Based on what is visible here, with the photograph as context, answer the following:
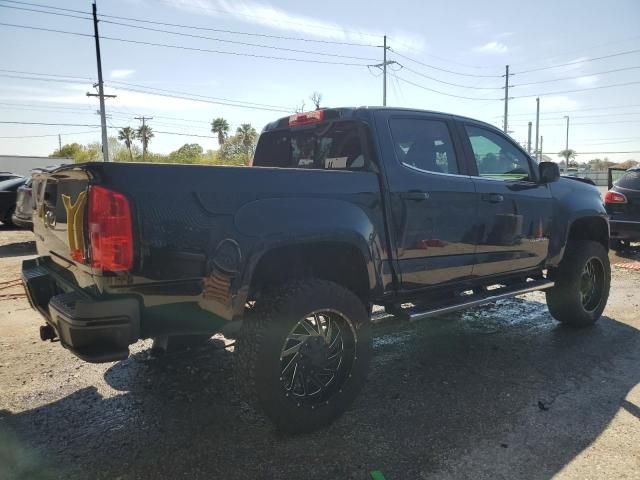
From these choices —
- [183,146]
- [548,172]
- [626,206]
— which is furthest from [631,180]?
[183,146]

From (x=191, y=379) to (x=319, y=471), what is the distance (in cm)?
151

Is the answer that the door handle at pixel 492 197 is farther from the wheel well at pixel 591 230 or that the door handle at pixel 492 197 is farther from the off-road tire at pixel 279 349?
the off-road tire at pixel 279 349

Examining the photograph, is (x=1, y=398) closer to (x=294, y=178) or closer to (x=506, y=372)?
(x=294, y=178)

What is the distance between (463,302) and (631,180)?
711cm

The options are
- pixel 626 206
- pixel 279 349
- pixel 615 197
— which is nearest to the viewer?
pixel 279 349

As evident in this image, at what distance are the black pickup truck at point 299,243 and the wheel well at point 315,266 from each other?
1cm

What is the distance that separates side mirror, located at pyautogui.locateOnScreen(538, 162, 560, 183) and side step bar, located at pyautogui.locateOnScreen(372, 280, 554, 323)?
3.20ft

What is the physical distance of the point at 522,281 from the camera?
15.5ft

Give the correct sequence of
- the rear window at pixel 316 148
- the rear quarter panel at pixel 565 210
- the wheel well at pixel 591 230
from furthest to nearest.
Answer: the wheel well at pixel 591 230 < the rear quarter panel at pixel 565 210 < the rear window at pixel 316 148

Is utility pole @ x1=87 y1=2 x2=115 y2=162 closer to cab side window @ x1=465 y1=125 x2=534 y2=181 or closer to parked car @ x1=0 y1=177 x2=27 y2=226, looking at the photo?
parked car @ x1=0 y1=177 x2=27 y2=226

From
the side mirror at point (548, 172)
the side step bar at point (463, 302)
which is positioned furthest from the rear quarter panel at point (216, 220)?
the side mirror at point (548, 172)

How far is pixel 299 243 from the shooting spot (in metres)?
2.86

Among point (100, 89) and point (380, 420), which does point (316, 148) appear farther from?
point (100, 89)

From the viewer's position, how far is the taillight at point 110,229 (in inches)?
90.4
